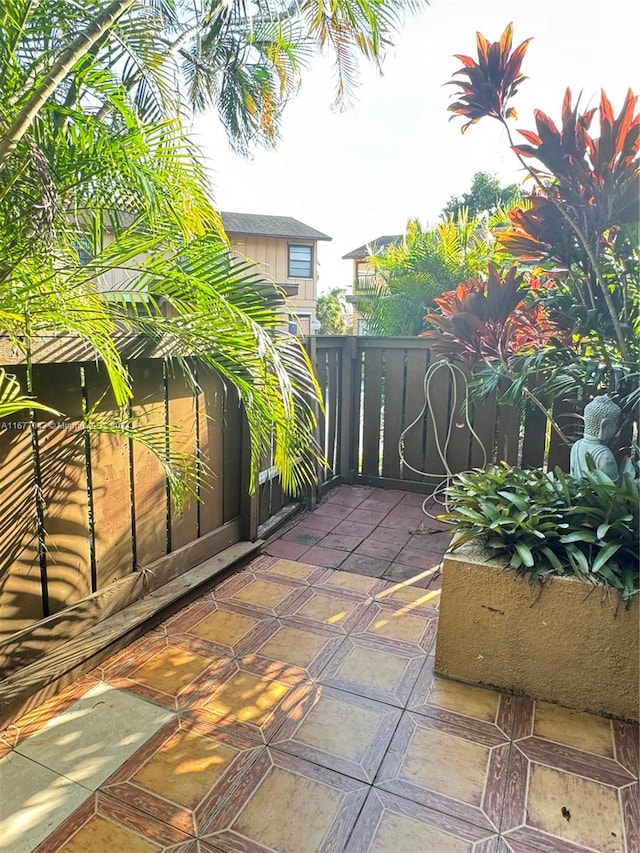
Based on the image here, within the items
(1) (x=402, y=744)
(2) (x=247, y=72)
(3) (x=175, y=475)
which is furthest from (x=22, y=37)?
(2) (x=247, y=72)

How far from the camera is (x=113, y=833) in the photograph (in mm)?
1146

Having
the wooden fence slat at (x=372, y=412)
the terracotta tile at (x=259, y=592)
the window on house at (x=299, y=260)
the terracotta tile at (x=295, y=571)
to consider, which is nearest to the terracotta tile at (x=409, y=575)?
the terracotta tile at (x=295, y=571)

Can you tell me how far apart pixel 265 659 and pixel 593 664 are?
1067mm

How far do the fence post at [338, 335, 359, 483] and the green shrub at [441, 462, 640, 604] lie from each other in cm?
198

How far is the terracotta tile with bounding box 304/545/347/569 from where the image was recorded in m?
2.62

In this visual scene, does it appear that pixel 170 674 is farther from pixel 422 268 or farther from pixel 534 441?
→ pixel 422 268

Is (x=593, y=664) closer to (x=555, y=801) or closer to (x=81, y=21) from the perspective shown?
(x=555, y=801)

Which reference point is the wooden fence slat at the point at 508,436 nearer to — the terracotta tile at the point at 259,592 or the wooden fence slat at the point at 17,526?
the terracotta tile at the point at 259,592

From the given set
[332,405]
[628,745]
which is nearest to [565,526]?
[628,745]

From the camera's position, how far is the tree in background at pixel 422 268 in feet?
14.1

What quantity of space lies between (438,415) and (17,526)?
273 cm

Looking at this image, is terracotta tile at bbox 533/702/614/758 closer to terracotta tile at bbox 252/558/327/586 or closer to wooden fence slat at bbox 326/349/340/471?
terracotta tile at bbox 252/558/327/586

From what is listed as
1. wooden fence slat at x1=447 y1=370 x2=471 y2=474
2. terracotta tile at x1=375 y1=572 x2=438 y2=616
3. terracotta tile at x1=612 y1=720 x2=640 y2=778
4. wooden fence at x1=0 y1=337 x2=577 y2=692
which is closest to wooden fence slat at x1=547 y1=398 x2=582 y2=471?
wooden fence at x1=0 y1=337 x2=577 y2=692

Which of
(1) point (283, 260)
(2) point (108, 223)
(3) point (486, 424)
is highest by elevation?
(1) point (283, 260)
